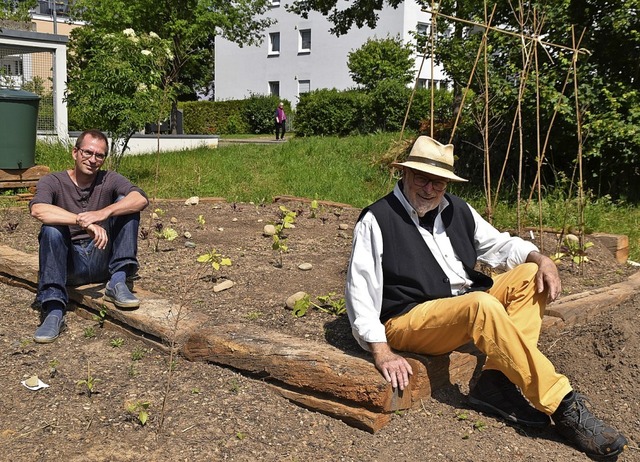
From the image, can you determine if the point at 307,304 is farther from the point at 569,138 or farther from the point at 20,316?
the point at 569,138

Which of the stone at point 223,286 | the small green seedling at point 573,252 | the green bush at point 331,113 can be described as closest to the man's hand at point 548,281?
the stone at point 223,286

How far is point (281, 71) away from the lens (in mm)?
Result: 39094

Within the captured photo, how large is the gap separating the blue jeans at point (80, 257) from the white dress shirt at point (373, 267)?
1635 millimetres

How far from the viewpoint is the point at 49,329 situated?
12.7 ft

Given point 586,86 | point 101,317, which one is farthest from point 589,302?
point 586,86

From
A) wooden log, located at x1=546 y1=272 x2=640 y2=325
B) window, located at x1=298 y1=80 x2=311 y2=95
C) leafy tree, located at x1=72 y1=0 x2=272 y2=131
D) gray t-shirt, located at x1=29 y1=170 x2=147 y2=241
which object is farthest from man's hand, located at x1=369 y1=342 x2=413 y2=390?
window, located at x1=298 y1=80 x2=311 y2=95

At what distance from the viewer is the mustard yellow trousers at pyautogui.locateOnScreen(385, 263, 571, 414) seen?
294cm

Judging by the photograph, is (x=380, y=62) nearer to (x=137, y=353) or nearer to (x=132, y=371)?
(x=137, y=353)

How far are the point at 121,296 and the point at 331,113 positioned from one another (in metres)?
22.8

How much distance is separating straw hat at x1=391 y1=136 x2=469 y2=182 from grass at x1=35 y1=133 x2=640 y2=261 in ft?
10.8

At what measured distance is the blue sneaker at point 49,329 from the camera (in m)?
3.84

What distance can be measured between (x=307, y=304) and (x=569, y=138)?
5.83 meters

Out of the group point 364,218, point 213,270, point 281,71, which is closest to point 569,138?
point 213,270

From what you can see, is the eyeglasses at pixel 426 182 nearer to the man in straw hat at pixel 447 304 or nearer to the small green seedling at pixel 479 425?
the man in straw hat at pixel 447 304
